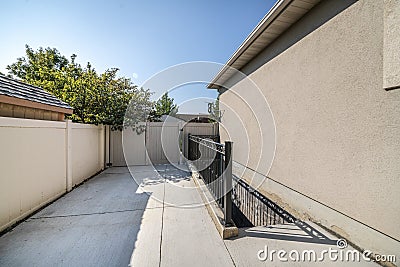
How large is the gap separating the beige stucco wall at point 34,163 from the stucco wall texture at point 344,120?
4.88 metres

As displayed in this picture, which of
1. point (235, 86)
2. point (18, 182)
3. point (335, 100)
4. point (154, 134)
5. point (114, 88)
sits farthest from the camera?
point (154, 134)

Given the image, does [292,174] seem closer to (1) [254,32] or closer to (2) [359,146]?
(2) [359,146]

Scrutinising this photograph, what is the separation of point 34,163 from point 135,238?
8.26ft

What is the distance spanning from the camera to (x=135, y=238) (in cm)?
289

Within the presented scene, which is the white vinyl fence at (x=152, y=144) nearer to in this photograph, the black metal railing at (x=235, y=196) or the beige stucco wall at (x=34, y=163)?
the beige stucco wall at (x=34, y=163)

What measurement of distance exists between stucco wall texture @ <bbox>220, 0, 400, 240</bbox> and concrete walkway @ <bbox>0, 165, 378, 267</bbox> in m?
0.73

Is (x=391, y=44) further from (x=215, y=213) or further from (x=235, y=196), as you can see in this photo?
(x=235, y=196)

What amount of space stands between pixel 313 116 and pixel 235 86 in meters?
4.27

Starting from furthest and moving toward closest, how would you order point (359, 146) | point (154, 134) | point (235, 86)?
point (154, 134), point (235, 86), point (359, 146)

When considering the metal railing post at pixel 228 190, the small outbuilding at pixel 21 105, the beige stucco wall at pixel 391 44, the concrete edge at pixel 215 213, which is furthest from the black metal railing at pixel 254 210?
the small outbuilding at pixel 21 105

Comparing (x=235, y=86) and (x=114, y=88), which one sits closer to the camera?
(x=235, y=86)

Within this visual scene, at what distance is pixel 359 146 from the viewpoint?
2551mm

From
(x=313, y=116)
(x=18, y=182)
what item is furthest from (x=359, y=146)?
(x=18, y=182)

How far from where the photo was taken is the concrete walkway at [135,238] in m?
2.39
